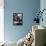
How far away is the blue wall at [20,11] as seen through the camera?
17.3 ft

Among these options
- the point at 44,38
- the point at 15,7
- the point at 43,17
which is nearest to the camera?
→ the point at 44,38

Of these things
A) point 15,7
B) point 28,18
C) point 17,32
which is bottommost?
point 17,32

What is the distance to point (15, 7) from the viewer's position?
17.4 feet

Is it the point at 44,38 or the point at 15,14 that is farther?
the point at 15,14

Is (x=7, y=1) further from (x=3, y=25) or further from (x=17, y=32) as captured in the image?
(x=17, y=32)

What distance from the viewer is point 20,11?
5359mm

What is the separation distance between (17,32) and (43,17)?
1234 mm

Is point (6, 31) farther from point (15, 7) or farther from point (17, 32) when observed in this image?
point (15, 7)

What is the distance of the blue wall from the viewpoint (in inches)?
207

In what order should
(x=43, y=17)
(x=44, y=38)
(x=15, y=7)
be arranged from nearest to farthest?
(x=44, y=38), (x=43, y=17), (x=15, y=7)

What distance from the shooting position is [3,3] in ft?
17.1

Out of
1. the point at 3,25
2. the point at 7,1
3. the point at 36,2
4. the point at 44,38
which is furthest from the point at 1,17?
the point at 44,38

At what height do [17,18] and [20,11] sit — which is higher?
[20,11]

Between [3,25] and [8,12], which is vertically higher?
[8,12]
